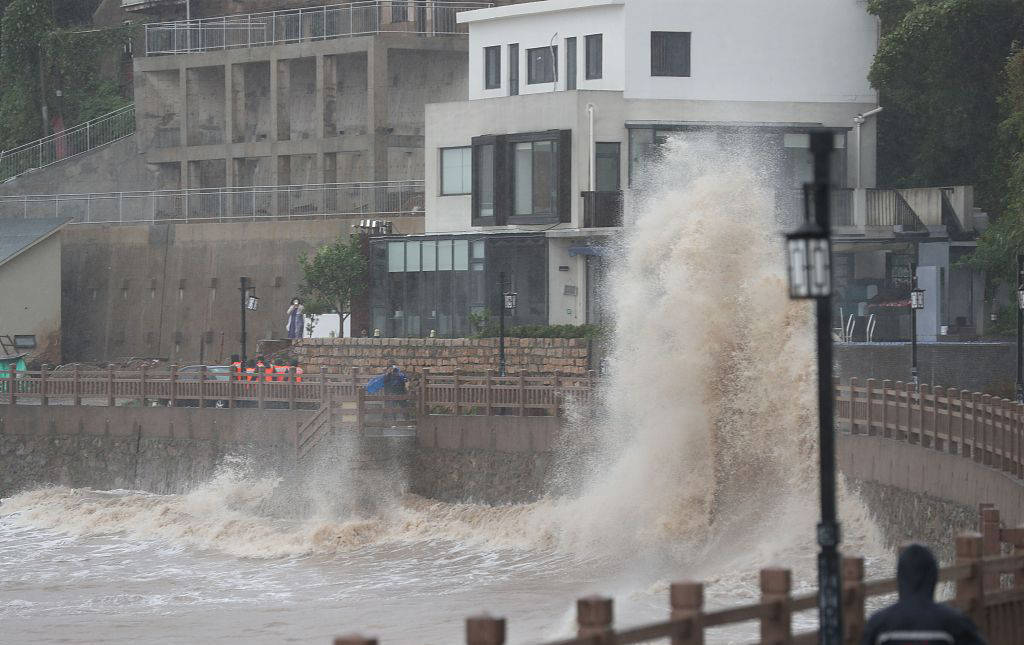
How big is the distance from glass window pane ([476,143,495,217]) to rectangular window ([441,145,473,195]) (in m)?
0.59

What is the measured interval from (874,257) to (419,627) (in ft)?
81.8

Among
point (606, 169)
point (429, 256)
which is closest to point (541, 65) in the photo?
point (606, 169)

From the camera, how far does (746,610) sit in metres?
11.3

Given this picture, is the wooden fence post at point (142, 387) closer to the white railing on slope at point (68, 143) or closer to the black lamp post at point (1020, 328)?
the black lamp post at point (1020, 328)

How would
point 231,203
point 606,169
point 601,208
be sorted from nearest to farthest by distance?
point 601,208 < point 606,169 < point 231,203

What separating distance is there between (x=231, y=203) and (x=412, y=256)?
11.6 meters

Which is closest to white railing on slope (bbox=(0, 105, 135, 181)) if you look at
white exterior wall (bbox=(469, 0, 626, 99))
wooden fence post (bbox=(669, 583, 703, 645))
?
white exterior wall (bbox=(469, 0, 626, 99))

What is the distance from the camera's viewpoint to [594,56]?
49906 mm

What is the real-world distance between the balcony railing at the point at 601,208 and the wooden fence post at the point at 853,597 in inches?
1405

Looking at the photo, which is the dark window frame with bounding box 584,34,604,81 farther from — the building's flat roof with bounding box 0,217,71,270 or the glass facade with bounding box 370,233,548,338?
the building's flat roof with bounding box 0,217,71,270

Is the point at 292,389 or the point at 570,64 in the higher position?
the point at 570,64

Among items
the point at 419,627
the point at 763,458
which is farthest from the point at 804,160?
the point at 419,627

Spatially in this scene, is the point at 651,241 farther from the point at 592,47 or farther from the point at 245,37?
the point at 245,37

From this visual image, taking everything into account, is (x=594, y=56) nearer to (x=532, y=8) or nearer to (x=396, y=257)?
(x=532, y=8)
